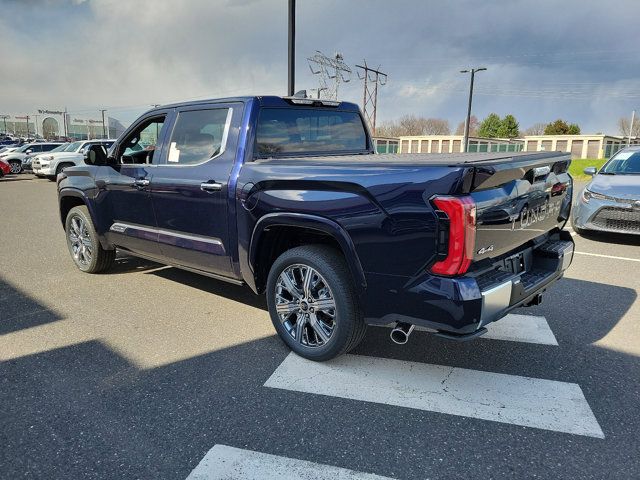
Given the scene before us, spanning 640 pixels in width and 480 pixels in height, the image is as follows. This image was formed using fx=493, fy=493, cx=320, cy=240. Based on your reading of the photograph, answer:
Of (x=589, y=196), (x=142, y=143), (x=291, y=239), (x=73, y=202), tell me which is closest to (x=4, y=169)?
(x=73, y=202)

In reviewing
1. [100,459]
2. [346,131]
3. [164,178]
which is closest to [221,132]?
[164,178]

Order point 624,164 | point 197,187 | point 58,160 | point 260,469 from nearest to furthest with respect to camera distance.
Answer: point 260,469 < point 197,187 < point 624,164 < point 58,160

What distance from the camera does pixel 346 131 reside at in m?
5.02

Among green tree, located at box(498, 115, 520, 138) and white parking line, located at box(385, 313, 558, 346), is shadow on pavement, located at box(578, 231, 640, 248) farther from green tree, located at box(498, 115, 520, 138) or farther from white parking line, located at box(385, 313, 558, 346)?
green tree, located at box(498, 115, 520, 138)

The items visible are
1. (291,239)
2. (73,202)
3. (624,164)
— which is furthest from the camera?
(624,164)

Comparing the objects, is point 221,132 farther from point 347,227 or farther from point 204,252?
point 347,227

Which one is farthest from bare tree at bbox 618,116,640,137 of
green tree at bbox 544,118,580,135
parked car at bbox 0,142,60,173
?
parked car at bbox 0,142,60,173

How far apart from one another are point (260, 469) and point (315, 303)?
127 cm

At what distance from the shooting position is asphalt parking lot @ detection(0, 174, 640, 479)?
2.54 metres

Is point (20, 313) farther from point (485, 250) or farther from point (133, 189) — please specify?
point (485, 250)

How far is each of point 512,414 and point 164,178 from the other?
133 inches

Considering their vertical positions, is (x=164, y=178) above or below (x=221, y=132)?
below

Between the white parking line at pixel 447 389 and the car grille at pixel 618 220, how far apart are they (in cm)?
510

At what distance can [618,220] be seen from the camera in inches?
293
